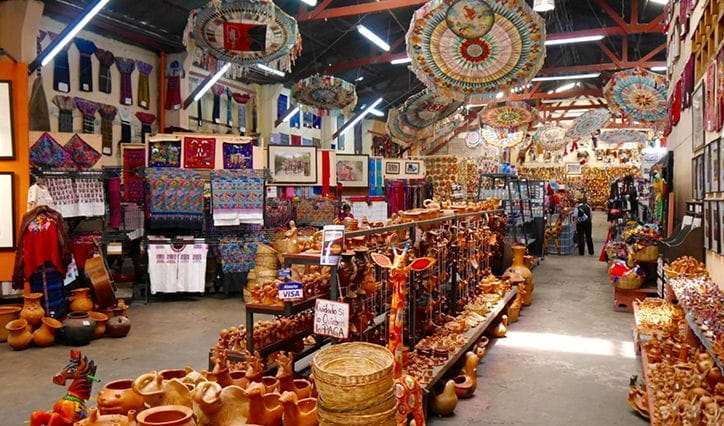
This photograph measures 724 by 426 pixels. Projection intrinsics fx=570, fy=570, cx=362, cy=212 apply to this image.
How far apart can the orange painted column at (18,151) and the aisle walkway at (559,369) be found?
17.0 ft

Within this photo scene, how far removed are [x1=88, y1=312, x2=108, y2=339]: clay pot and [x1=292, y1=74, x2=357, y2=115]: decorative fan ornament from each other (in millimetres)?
5961

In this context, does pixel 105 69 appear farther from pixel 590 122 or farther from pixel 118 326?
pixel 590 122

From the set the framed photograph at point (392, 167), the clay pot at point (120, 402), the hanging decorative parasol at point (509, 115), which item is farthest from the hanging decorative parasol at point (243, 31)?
the hanging decorative parasol at point (509, 115)

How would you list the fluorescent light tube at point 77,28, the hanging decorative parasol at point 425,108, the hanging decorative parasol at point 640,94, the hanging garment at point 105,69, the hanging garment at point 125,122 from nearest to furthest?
the fluorescent light tube at point 77,28 → the hanging decorative parasol at point 640,94 → the hanging garment at point 105,69 → the hanging garment at point 125,122 → the hanging decorative parasol at point 425,108

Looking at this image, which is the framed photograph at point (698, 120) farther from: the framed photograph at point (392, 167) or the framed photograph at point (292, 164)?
the framed photograph at point (392, 167)

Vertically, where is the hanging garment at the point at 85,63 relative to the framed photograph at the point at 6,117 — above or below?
above

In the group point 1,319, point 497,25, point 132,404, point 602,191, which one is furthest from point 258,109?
point 602,191

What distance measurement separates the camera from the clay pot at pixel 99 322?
584 cm

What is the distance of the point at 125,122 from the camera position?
10.3 m

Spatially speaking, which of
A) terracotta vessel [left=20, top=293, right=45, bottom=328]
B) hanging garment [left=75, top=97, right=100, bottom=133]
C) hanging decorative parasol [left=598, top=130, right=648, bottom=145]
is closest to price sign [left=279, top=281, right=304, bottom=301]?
terracotta vessel [left=20, top=293, right=45, bottom=328]

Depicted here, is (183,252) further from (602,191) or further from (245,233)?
(602,191)

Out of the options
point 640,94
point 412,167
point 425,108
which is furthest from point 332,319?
point 412,167

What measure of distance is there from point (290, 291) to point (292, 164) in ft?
23.1

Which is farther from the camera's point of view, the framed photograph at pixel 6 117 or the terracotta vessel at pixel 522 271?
the terracotta vessel at pixel 522 271
